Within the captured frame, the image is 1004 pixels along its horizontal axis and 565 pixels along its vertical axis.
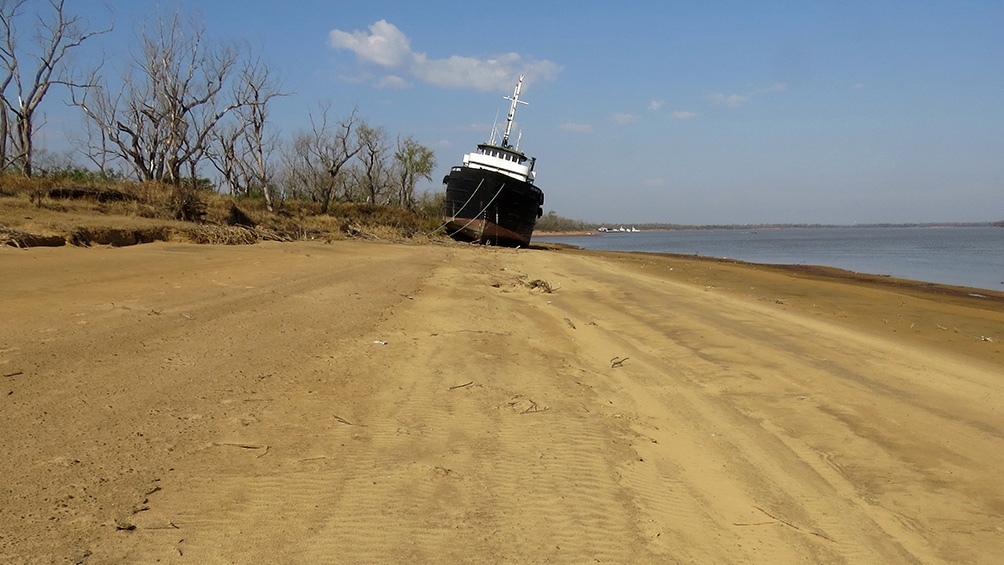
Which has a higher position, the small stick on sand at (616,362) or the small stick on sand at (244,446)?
the small stick on sand at (244,446)

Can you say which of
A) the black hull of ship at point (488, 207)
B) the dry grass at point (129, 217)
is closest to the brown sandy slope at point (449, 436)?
the dry grass at point (129, 217)

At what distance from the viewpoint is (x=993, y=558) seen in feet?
11.2

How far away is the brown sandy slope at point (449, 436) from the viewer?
295 cm

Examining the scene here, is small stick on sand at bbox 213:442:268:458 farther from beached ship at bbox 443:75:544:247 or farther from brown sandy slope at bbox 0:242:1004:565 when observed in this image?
beached ship at bbox 443:75:544:247

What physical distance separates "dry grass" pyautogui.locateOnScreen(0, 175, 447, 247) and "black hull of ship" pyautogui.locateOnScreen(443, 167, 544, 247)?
8.54 meters

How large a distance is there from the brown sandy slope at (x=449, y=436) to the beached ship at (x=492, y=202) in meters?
24.9

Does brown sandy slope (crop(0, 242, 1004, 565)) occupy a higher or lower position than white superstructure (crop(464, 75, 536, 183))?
lower

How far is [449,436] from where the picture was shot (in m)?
4.19

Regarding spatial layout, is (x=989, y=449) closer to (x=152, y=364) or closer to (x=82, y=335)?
(x=152, y=364)

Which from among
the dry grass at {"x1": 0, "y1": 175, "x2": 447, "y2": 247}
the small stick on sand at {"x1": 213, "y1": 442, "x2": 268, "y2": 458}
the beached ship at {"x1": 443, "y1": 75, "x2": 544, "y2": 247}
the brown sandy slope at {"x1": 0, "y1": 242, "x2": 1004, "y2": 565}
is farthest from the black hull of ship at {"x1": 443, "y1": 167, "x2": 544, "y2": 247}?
the small stick on sand at {"x1": 213, "y1": 442, "x2": 268, "y2": 458}

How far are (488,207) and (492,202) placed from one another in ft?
1.08

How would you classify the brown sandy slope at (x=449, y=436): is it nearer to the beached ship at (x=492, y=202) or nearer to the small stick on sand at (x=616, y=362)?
the small stick on sand at (x=616, y=362)

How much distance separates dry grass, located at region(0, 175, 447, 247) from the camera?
11836 mm

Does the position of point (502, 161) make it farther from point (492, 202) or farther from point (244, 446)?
point (244, 446)
